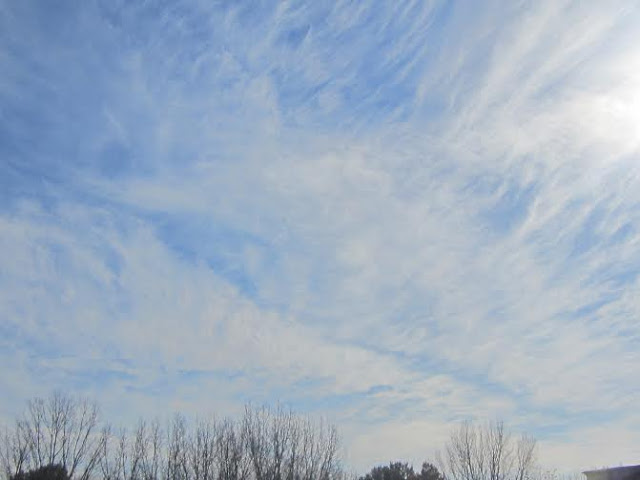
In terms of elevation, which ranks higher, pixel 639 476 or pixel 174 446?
pixel 174 446

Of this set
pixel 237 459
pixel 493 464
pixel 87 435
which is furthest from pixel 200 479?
pixel 493 464

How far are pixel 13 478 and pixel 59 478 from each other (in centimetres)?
252

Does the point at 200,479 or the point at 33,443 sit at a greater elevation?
the point at 33,443

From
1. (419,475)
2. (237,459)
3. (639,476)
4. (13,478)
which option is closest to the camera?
(639,476)

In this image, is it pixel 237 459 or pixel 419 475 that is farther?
pixel 419 475

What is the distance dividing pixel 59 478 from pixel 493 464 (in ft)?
90.6

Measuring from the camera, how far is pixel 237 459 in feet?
122

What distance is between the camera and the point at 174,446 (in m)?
37.3

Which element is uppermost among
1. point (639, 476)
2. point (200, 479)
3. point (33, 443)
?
point (33, 443)

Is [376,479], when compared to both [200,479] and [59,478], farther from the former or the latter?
[59,478]

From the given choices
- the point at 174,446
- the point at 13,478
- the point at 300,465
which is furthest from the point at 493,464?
the point at 13,478

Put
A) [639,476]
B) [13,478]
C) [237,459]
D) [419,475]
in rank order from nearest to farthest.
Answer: [639,476]
[13,478]
[237,459]
[419,475]

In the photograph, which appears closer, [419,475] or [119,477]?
[119,477]

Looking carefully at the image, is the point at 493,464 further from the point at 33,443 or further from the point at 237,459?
the point at 33,443
